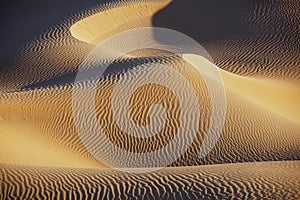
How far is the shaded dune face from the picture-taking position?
1402 centimetres

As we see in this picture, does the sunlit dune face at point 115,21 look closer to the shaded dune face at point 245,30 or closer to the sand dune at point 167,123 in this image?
the shaded dune face at point 245,30

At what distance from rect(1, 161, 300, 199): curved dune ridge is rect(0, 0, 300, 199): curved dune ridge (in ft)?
0.05

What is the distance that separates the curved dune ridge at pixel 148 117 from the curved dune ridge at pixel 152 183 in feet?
0.05

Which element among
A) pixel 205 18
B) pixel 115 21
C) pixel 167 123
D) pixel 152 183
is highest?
pixel 115 21

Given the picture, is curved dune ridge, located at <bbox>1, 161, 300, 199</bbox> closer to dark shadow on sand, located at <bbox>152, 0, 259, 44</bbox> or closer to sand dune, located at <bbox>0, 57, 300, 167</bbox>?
sand dune, located at <bbox>0, 57, 300, 167</bbox>

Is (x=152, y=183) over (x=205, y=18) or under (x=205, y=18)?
under

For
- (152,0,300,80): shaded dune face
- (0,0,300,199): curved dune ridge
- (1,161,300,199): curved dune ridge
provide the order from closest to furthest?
(1,161,300,199): curved dune ridge → (0,0,300,199): curved dune ridge → (152,0,300,80): shaded dune face

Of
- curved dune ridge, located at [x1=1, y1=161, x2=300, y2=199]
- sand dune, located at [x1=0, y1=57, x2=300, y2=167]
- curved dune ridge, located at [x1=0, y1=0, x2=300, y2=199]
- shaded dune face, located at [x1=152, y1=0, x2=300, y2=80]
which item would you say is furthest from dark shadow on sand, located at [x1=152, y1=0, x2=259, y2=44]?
curved dune ridge, located at [x1=1, y1=161, x2=300, y2=199]

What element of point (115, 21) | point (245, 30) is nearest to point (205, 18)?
point (245, 30)

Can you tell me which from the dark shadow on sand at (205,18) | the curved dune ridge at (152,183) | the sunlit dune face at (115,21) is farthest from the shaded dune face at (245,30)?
the curved dune ridge at (152,183)

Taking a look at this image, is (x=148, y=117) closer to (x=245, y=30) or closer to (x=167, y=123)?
(x=167, y=123)

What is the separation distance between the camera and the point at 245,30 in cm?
1559

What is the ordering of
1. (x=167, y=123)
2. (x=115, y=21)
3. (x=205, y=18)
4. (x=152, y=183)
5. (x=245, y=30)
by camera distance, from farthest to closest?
(x=115, y=21), (x=205, y=18), (x=245, y=30), (x=167, y=123), (x=152, y=183)

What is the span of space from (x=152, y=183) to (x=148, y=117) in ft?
11.9
